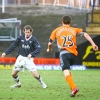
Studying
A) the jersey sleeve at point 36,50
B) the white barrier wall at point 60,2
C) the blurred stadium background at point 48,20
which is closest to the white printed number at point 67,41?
the jersey sleeve at point 36,50

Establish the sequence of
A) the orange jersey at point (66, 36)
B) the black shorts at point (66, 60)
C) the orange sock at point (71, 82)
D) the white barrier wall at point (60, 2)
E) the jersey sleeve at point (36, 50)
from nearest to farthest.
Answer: the orange sock at point (71, 82), the black shorts at point (66, 60), the orange jersey at point (66, 36), the jersey sleeve at point (36, 50), the white barrier wall at point (60, 2)

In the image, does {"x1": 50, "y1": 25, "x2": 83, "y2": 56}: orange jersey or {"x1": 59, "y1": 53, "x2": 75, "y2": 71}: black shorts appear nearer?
→ {"x1": 59, "y1": 53, "x2": 75, "y2": 71}: black shorts

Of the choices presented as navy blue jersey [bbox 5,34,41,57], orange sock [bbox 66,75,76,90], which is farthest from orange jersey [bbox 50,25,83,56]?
navy blue jersey [bbox 5,34,41,57]

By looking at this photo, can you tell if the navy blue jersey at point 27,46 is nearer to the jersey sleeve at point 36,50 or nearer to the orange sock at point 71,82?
the jersey sleeve at point 36,50

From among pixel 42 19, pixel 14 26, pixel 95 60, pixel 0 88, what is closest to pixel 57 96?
pixel 0 88

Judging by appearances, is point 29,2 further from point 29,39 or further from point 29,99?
point 29,99

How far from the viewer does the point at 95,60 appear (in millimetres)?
31625

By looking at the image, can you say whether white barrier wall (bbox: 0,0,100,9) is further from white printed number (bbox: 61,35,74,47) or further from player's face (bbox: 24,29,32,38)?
white printed number (bbox: 61,35,74,47)

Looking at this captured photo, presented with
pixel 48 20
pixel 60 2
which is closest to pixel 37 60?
pixel 48 20

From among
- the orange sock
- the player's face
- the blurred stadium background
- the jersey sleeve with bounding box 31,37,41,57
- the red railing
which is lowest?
the red railing

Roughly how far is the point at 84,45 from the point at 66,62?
16.1 meters

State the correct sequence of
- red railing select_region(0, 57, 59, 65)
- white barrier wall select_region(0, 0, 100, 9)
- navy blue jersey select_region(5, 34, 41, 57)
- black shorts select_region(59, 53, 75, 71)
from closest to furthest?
black shorts select_region(59, 53, 75, 71)
navy blue jersey select_region(5, 34, 41, 57)
red railing select_region(0, 57, 59, 65)
white barrier wall select_region(0, 0, 100, 9)

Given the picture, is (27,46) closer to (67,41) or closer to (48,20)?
(67,41)

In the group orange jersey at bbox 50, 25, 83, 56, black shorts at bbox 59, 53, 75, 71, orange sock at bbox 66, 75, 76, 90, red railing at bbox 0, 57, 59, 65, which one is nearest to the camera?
orange sock at bbox 66, 75, 76, 90
